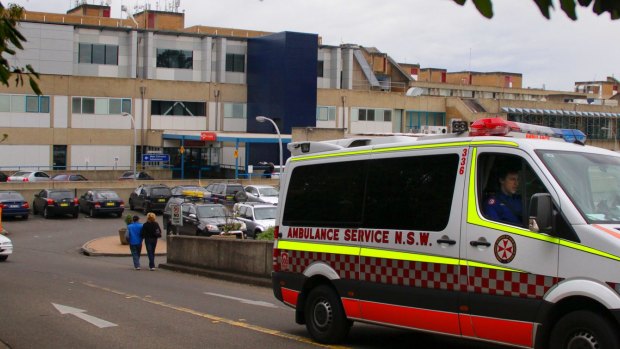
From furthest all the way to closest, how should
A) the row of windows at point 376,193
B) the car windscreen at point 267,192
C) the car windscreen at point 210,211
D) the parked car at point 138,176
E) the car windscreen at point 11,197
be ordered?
the parked car at point 138,176
the car windscreen at point 267,192
the car windscreen at point 11,197
the car windscreen at point 210,211
the row of windows at point 376,193

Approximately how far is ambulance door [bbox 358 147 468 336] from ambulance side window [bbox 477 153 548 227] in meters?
0.27

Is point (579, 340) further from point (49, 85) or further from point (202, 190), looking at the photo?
point (49, 85)

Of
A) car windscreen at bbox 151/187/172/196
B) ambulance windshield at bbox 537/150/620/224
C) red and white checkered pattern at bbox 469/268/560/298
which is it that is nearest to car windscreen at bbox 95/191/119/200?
car windscreen at bbox 151/187/172/196

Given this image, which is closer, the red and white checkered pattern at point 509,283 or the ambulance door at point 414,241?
the red and white checkered pattern at point 509,283

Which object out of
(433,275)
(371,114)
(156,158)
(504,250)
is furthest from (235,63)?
(504,250)

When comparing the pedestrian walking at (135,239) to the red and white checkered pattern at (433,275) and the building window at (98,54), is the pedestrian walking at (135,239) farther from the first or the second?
the building window at (98,54)

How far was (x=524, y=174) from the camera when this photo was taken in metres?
7.89

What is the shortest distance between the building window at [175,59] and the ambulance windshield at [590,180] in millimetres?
67952

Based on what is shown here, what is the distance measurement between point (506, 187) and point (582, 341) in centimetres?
169

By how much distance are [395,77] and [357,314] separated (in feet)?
320

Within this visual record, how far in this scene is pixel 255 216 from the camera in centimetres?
3216

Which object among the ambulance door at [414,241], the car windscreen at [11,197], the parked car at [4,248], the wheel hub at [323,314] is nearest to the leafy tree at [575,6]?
the ambulance door at [414,241]

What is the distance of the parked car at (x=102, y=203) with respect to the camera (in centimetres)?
4716

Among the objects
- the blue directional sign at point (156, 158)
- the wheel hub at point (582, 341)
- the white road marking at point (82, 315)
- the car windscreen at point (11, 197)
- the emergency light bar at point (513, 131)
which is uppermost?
the emergency light bar at point (513, 131)
